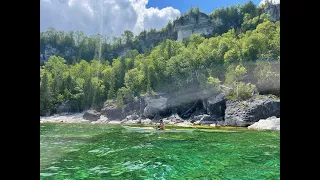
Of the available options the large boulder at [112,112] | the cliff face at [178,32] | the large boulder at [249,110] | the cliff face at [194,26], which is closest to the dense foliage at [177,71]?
the large boulder at [112,112]

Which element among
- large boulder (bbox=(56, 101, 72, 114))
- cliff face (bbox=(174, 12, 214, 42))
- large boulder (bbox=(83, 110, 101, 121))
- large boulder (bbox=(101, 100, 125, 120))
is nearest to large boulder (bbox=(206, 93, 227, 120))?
large boulder (bbox=(101, 100, 125, 120))

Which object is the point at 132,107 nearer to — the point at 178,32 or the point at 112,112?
the point at 112,112

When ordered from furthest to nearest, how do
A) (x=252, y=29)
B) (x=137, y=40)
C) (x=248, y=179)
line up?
(x=137, y=40) → (x=252, y=29) → (x=248, y=179)

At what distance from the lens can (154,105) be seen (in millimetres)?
12156

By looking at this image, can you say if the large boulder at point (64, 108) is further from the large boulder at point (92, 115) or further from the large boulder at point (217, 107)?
the large boulder at point (217, 107)

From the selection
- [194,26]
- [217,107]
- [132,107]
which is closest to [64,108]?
[132,107]

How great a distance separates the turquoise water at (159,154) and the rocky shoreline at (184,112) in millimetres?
767

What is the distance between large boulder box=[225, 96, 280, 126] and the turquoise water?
547mm

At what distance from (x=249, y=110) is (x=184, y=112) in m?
2.52
